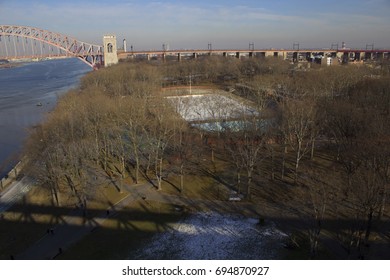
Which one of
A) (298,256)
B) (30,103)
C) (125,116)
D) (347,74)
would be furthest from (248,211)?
(30,103)

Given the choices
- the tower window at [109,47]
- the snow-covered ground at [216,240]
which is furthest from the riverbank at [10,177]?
the tower window at [109,47]

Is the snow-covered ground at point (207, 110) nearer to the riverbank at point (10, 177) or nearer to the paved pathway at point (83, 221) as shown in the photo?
the paved pathway at point (83, 221)

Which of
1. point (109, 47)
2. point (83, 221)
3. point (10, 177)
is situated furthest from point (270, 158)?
point (109, 47)

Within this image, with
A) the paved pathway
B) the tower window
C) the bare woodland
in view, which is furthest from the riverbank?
the tower window

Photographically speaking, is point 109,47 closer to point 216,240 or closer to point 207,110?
point 207,110

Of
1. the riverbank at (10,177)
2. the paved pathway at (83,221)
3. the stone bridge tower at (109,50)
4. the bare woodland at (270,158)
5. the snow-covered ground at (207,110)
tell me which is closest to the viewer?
the bare woodland at (270,158)
